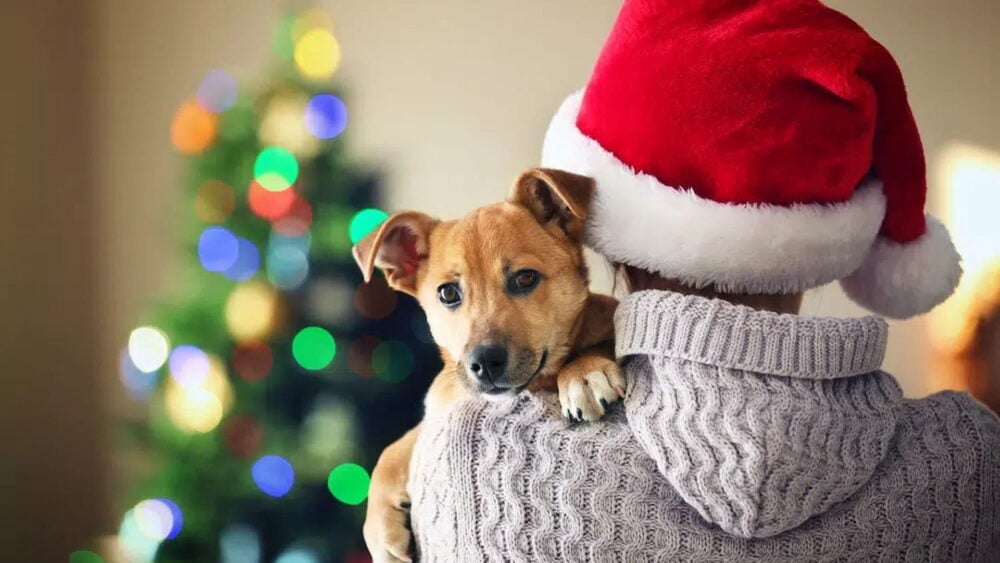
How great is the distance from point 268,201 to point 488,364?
106 centimetres

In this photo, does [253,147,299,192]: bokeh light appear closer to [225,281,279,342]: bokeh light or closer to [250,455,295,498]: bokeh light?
[225,281,279,342]: bokeh light

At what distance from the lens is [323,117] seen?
87.3 inches

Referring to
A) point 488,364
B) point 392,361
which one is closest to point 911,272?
point 488,364

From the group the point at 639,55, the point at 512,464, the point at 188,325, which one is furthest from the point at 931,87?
the point at 188,325

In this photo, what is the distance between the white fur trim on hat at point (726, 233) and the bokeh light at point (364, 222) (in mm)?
1017

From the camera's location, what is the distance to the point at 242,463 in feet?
7.18

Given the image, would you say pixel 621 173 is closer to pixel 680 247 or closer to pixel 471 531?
pixel 680 247

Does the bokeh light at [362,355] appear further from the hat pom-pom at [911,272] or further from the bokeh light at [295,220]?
the hat pom-pom at [911,272]

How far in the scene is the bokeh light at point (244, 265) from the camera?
2133 millimetres

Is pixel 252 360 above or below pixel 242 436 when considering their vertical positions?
above

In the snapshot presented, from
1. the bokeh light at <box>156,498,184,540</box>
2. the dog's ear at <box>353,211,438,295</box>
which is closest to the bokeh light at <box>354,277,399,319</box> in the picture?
the dog's ear at <box>353,211,438,295</box>

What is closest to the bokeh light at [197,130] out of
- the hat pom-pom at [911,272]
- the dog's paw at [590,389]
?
the dog's paw at [590,389]

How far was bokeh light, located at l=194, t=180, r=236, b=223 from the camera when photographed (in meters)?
2.16

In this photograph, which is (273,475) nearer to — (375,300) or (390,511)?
(375,300)
